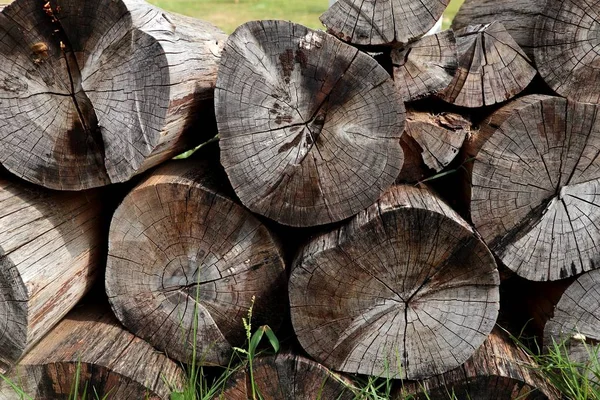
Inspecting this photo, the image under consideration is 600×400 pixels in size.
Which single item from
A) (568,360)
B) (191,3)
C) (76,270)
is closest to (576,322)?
(568,360)

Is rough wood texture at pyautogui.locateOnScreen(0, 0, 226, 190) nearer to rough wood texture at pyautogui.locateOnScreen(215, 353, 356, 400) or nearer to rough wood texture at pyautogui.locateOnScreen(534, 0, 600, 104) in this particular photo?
rough wood texture at pyautogui.locateOnScreen(215, 353, 356, 400)

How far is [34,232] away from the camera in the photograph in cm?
236

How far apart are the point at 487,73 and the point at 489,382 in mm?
1137

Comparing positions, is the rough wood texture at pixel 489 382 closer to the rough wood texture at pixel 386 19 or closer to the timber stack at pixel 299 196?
the timber stack at pixel 299 196

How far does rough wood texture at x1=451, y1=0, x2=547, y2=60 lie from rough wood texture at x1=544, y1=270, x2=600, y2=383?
35.4 inches

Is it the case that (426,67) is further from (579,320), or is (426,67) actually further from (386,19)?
(579,320)

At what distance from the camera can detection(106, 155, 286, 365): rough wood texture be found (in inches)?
93.5

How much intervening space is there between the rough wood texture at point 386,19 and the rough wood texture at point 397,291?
538mm

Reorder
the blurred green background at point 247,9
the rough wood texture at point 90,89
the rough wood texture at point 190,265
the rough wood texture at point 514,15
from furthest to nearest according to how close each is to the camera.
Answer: the blurred green background at point 247,9, the rough wood texture at point 514,15, the rough wood texture at point 190,265, the rough wood texture at point 90,89

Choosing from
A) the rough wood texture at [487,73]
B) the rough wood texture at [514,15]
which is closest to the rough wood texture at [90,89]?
the rough wood texture at [487,73]

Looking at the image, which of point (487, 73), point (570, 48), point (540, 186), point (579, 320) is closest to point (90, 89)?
point (487, 73)

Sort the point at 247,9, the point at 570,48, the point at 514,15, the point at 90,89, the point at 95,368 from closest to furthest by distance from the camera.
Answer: the point at 90,89, the point at 95,368, the point at 570,48, the point at 514,15, the point at 247,9

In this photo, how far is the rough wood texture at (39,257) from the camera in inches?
89.3

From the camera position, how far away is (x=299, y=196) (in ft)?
7.59
